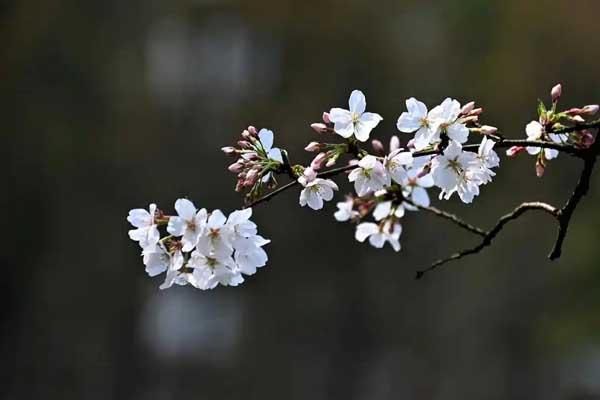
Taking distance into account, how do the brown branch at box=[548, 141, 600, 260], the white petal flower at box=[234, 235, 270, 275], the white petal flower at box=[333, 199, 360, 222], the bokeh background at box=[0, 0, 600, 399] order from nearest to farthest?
the brown branch at box=[548, 141, 600, 260], the white petal flower at box=[234, 235, 270, 275], the white petal flower at box=[333, 199, 360, 222], the bokeh background at box=[0, 0, 600, 399]

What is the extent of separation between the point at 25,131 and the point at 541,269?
140 inches

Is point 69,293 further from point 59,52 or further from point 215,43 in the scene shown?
point 215,43

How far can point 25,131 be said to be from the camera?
5426 millimetres

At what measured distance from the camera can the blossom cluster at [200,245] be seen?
0.77 m

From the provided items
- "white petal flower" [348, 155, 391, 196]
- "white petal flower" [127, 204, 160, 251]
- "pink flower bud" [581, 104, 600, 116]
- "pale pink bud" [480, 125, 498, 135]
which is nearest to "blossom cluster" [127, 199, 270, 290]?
"white petal flower" [127, 204, 160, 251]

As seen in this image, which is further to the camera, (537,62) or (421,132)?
(537,62)

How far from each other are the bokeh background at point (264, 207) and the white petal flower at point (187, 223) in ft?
14.9

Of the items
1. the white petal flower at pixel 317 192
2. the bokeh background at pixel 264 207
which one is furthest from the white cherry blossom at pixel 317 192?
the bokeh background at pixel 264 207

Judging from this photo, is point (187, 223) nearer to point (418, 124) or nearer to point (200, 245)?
point (200, 245)

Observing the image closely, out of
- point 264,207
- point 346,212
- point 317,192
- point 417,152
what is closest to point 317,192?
point 317,192

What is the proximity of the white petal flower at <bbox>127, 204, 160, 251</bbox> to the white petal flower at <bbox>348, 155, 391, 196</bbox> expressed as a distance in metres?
0.20

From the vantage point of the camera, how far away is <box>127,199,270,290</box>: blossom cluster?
2.51ft

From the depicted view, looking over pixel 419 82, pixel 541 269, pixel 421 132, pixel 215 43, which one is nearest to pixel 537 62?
pixel 419 82

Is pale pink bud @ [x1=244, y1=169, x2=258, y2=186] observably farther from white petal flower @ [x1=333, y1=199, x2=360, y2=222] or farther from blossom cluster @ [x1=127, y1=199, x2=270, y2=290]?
white petal flower @ [x1=333, y1=199, x2=360, y2=222]
